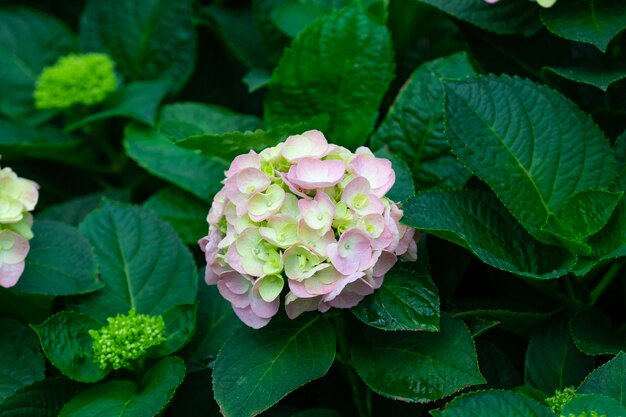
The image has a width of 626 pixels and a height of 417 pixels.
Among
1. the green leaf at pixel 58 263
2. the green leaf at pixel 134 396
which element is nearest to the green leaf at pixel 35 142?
the green leaf at pixel 58 263

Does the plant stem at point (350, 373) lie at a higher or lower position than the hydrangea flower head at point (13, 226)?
lower

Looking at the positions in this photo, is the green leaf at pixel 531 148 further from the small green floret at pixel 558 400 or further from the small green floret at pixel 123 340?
the small green floret at pixel 123 340

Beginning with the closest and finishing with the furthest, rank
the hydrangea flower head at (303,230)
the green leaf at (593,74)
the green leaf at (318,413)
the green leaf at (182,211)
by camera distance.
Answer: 1. the hydrangea flower head at (303,230)
2. the green leaf at (318,413)
3. the green leaf at (593,74)
4. the green leaf at (182,211)

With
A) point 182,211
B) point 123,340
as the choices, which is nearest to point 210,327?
point 123,340

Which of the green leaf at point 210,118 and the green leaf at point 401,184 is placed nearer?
the green leaf at point 401,184

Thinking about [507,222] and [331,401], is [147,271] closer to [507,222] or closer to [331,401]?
[331,401]

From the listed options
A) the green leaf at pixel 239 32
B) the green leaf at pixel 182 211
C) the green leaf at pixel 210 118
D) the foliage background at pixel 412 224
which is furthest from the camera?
the green leaf at pixel 239 32

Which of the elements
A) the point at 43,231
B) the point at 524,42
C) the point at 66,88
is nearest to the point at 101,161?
the point at 66,88
